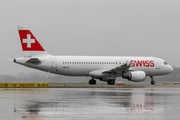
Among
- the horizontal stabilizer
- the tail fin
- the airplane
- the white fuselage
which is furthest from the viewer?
the white fuselage

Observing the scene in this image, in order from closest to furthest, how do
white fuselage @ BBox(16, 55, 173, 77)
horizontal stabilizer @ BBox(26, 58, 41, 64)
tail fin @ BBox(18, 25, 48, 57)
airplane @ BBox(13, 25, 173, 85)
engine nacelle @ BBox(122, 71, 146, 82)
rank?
horizontal stabilizer @ BBox(26, 58, 41, 64)
tail fin @ BBox(18, 25, 48, 57)
airplane @ BBox(13, 25, 173, 85)
white fuselage @ BBox(16, 55, 173, 77)
engine nacelle @ BBox(122, 71, 146, 82)

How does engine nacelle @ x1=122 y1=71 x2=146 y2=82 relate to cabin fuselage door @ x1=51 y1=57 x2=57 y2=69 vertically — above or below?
below

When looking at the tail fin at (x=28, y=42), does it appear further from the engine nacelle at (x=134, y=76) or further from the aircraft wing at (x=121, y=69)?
the engine nacelle at (x=134, y=76)

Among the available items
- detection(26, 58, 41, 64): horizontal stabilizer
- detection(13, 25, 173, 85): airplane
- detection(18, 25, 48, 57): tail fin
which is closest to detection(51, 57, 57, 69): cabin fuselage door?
detection(13, 25, 173, 85): airplane

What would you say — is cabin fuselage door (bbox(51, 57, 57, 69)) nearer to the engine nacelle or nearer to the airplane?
the airplane

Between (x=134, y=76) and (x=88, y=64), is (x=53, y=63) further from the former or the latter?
(x=134, y=76)

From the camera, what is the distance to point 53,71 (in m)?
43.5

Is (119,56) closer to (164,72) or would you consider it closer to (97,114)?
(164,72)

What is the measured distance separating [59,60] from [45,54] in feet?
7.59

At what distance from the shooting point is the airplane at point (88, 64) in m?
42.2

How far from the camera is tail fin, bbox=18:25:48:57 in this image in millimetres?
42094

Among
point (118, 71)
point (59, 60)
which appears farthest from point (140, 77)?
point (59, 60)

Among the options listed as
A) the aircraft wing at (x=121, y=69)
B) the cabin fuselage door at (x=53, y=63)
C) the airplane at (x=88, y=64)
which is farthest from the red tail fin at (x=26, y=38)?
the aircraft wing at (x=121, y=69)

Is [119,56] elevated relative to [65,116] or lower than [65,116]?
elevated
